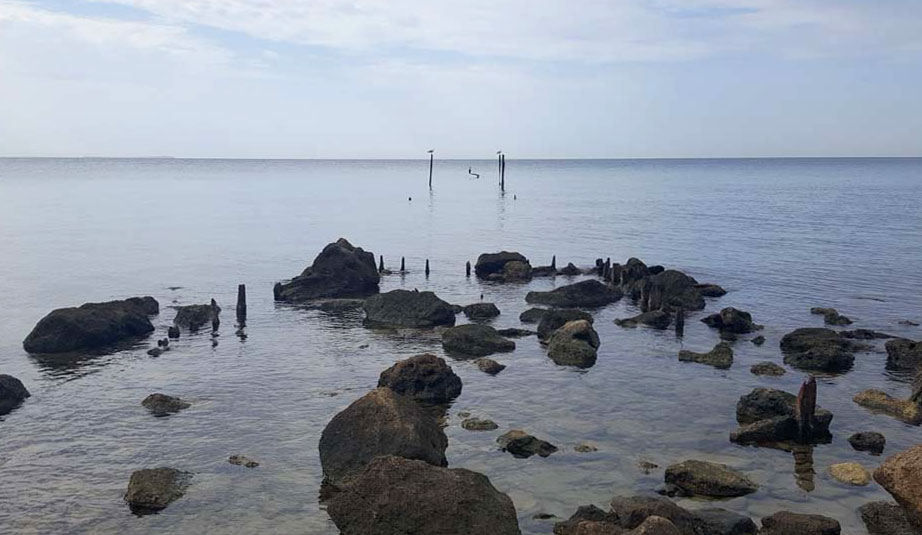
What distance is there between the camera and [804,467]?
2269cm

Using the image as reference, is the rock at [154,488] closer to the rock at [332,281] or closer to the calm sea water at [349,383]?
the calm sea water at [349,383]

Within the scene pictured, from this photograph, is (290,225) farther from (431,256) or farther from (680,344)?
(680,344)

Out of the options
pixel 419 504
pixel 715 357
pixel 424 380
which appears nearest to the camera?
pixel 419 504

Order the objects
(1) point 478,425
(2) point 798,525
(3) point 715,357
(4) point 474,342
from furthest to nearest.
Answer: (4) point 474,342 < (3) point 715,357 < (1) point 478,425 < (2) point 798,525

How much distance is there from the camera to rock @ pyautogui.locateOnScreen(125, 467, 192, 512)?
20.1 metres

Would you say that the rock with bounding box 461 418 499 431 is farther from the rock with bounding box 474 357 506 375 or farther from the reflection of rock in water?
the reflection of rock in water

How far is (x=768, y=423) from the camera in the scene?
24.7 meters

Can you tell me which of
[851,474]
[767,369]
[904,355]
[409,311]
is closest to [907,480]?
[851,474]

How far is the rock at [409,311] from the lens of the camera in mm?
41750

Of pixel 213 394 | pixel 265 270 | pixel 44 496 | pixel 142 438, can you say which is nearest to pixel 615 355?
pixel 213 394

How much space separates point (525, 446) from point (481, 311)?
21.2 m

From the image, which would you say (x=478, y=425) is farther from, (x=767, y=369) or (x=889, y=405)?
(x=889, y=405)

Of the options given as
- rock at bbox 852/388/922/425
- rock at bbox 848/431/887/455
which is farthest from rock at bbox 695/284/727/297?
rock at bbox 848/431/887/455

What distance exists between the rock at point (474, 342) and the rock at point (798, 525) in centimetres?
1885
